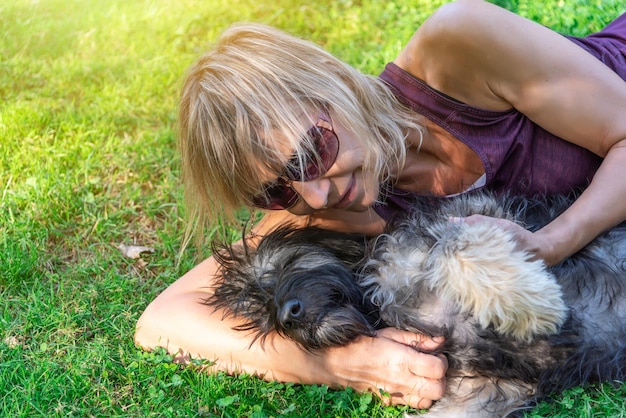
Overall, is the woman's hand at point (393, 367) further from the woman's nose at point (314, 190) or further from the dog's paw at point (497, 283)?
A: the woman's nose at point (314, 190)

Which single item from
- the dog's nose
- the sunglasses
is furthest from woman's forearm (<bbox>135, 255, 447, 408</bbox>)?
the sunglasses

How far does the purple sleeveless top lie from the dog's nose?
2.68ft

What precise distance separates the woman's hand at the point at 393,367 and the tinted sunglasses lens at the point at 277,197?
0.66 m

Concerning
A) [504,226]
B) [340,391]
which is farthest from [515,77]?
[340,391]

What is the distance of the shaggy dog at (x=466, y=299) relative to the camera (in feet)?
8.52

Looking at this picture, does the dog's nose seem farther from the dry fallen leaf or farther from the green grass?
the dry fallen leaf

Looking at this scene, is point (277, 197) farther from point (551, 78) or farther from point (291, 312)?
point (551, 78)

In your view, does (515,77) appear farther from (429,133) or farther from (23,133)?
(23,133)

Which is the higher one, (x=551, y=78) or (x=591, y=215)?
(x=551, y=78)

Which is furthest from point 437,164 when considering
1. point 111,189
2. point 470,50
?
point 111,189

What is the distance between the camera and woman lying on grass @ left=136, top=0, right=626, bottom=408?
285 cm

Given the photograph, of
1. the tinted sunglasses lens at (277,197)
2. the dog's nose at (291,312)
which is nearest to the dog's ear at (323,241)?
the tinted sunglasses lens at (277,197)

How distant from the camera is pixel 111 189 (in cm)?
453

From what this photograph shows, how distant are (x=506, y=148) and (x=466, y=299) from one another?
94 cm
